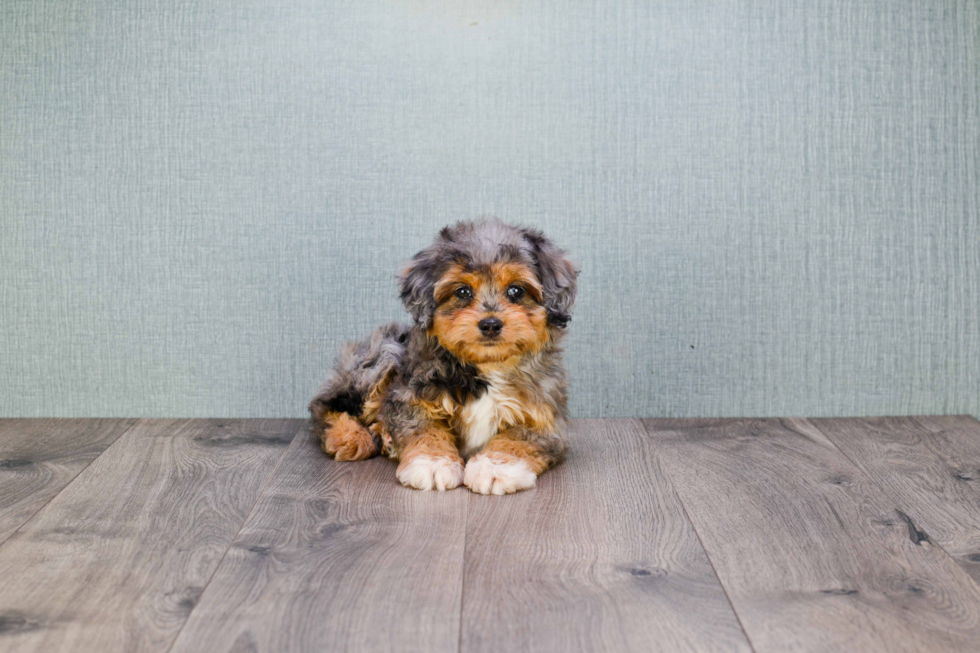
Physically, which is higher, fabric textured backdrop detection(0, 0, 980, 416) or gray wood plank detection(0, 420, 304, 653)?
fabric textured backdrop detection(0, 0, 980, 416)

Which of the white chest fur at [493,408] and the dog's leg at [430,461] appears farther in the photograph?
the white chest fur at [493,408]

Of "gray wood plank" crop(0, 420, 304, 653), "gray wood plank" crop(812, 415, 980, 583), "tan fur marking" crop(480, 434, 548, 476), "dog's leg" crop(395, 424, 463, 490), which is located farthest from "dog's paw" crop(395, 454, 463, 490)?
"gray wood plank" crop(812, 415, 980, 583)

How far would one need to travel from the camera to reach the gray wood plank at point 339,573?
1450mm

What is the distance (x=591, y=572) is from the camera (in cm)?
169

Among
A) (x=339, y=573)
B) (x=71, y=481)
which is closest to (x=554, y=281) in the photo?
(x=339, y=573)

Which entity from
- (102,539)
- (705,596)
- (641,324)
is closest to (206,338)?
(102,539)

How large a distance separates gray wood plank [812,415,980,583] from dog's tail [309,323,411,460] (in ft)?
4.42

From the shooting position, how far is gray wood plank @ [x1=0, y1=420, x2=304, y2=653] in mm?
1479

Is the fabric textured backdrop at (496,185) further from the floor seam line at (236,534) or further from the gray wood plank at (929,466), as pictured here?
the floor seam line at (236,534)

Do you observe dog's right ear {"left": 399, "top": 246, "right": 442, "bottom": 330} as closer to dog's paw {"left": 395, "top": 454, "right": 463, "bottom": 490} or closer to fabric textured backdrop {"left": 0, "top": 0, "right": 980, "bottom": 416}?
dog's paw {"left": 395, "top": 454, "right": 463, "bottom": 490}

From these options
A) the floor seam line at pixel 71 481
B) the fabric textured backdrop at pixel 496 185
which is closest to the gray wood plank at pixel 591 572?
the fabric textured backdrop at pixel 496 185

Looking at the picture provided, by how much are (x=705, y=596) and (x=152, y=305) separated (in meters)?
2.09

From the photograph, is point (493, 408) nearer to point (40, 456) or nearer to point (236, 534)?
point (236, 534)

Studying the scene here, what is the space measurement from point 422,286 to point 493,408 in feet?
1.22
